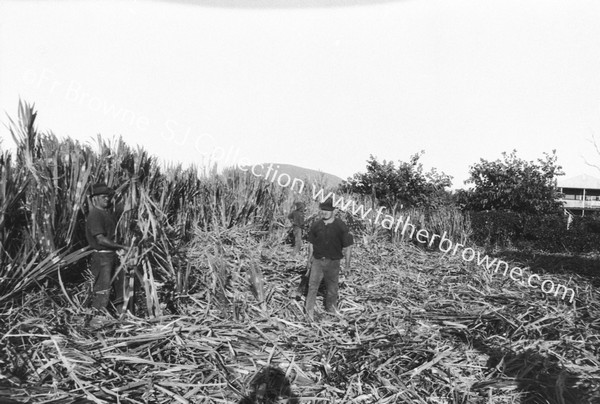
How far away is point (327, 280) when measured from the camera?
197 inches

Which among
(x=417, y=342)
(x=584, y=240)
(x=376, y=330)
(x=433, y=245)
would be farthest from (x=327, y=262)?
(x=584, y=240)

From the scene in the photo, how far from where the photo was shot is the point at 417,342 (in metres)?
3.87

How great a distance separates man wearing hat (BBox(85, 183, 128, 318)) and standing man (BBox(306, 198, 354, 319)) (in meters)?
2.04

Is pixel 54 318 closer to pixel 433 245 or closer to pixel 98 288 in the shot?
pixel 98 288

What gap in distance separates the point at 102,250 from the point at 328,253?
238cm

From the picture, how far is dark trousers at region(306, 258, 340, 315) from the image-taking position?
4.90m

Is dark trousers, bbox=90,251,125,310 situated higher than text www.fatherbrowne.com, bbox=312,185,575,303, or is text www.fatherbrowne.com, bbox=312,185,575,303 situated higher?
text www.fatherbrowne.com, bbox=312,185,575,303

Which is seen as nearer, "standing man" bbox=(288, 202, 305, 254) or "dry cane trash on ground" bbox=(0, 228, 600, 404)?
"dry cane trash on ground" bbox=(0, 228, 600, 404)

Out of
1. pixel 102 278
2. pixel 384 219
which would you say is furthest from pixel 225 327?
pixel 384 219

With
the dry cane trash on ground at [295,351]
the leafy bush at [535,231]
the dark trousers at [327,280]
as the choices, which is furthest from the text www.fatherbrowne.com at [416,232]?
the dark trousers at [327,280]

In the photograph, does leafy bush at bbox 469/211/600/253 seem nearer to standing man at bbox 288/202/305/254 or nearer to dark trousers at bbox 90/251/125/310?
standing man at bbox 288/202/305/254

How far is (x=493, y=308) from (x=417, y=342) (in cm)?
144

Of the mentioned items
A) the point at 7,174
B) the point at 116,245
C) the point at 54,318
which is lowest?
the point at 54,318

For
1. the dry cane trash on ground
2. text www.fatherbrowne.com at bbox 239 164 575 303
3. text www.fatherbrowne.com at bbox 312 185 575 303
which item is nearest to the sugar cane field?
the dry cane trash on ground
